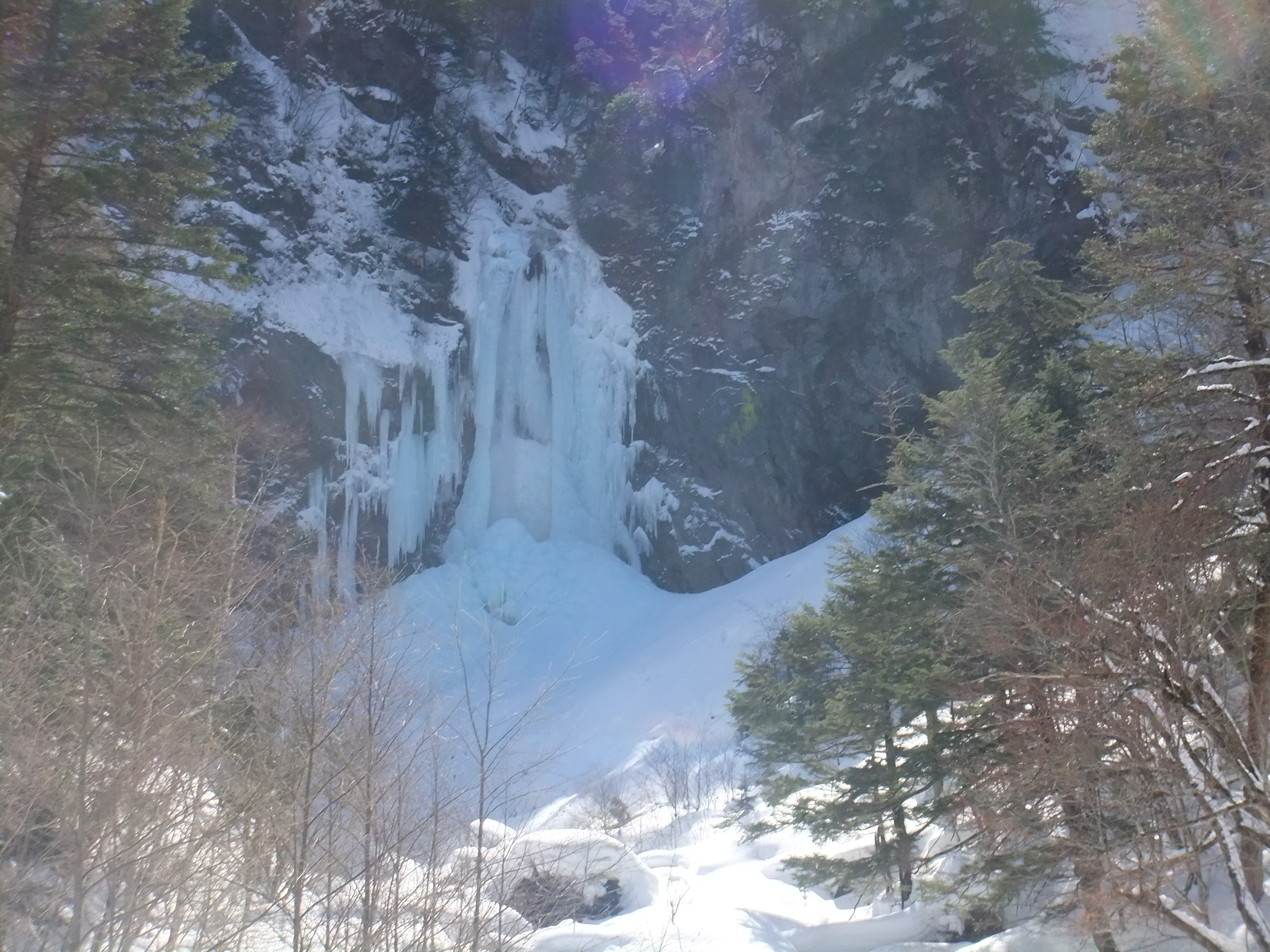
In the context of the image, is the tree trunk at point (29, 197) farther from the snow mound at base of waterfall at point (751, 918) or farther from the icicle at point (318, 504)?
the icicle at point (318, 504)

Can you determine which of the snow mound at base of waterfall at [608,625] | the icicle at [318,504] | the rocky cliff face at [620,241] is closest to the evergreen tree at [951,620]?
the snow mound at base of waterfall at [608,625]

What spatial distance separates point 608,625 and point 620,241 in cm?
1282

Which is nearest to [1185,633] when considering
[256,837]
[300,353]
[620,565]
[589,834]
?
[256,837]

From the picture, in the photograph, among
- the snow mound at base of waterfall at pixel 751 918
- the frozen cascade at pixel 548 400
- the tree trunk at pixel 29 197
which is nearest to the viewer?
the tree trunk at pixel 29 197

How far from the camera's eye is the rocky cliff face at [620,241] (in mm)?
29047

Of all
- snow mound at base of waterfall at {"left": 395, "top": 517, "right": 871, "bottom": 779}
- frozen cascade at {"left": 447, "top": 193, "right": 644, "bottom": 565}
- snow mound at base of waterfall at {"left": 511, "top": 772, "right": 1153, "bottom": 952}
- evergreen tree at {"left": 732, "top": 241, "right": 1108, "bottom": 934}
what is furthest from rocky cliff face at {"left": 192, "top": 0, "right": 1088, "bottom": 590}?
evergreen tree at {"left": 732, "top": 241, "right": 1108, "bottom": 934}

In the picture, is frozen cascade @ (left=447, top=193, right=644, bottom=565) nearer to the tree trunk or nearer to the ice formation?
the ice formation

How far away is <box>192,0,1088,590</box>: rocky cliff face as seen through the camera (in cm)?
2905

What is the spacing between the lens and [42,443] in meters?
8.32

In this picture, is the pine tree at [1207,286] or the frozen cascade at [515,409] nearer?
the pine tree at [1207,286]

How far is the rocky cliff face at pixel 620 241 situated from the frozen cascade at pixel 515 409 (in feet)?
0.29

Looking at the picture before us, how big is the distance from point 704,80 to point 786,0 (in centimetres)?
337

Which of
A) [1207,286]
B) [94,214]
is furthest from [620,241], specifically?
[1207,286]

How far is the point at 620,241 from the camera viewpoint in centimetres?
→ 3322
